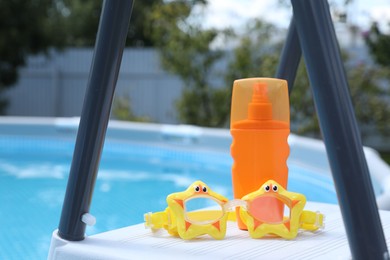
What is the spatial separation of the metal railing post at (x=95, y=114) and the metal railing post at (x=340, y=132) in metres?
0.43

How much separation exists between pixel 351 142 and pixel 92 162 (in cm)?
60

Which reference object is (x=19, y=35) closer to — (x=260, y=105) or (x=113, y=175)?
(x=113, y=175)

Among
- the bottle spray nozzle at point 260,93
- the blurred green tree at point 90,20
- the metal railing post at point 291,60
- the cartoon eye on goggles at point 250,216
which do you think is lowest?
the blurred green tree at point 90,20

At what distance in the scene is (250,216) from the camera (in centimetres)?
135

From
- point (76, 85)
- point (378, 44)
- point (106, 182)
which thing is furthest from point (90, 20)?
point (106, 182)

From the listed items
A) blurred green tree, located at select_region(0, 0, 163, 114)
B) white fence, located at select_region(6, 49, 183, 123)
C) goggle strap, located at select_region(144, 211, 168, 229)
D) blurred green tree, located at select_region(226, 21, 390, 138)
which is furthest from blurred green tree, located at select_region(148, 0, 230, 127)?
goggle strap, located at select_region(144, 211, 168, 229)

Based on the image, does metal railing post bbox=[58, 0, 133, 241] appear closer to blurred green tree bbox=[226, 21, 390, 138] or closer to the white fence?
blurred green tree bbox=[226, 21, 390, 138]

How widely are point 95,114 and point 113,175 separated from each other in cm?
375

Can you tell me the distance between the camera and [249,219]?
1.36 meters

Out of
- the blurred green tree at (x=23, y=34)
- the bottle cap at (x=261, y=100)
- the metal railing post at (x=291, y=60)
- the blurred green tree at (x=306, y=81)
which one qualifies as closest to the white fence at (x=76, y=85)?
the blurred green tree at (x=23, y=34)

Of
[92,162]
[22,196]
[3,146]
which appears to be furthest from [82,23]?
[92,162]

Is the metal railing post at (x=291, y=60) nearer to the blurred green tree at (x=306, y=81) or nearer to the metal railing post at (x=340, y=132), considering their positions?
the metal railing post at (x=340, y=132)

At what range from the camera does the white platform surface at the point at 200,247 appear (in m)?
1.19

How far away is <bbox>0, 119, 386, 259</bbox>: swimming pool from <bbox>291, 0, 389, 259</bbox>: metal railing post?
1691 millimetres
